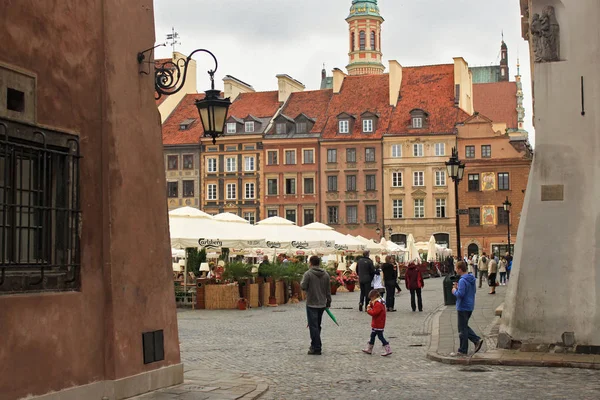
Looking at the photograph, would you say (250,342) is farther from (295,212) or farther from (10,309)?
(295,212)

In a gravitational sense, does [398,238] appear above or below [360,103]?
below

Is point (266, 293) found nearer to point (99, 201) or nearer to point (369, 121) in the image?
point (99, 201)

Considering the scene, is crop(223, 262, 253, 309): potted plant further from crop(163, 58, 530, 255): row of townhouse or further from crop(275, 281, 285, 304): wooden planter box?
crop(163, 58, 530, 255): row of townhouse

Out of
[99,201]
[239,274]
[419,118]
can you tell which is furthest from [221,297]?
[419,118]

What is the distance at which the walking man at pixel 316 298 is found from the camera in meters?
15.3

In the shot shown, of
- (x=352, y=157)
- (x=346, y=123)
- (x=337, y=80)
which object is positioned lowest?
(x=352, y=157)

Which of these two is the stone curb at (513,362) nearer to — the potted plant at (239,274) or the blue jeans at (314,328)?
the blue jeans at (314,328)

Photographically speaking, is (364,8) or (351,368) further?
(364,8)

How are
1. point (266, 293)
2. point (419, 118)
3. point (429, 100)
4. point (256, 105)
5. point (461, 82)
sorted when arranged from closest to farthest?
point (266, 293) < point (419, 118) < point (429, 100) < point (461, 82) < point (256, 105)

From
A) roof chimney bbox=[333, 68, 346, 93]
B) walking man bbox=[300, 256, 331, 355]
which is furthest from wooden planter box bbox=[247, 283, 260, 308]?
roof chimney bbox=[333, 68, 346, 93]

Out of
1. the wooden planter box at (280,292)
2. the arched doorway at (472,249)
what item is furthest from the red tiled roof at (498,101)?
the wooden planter box at (280,292)

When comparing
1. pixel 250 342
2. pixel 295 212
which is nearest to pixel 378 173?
pixel 295 212

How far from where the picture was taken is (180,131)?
264 feet

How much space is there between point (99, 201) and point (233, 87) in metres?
76.5
